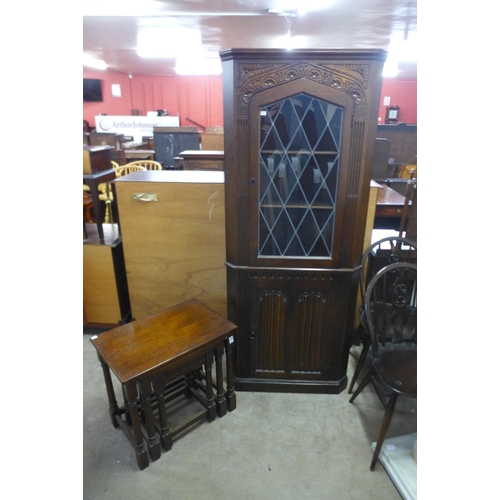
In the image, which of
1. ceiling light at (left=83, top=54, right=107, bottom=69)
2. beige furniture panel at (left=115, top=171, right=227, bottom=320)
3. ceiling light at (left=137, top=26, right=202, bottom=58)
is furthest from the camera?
ceiling light at (left=83, top=54, right=107, bottom=69)

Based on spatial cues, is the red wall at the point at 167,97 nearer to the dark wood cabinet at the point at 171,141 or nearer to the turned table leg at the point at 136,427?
the dark wood cabinet at the point at 171,141

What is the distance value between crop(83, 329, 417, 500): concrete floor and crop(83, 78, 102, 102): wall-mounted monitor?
839 cm

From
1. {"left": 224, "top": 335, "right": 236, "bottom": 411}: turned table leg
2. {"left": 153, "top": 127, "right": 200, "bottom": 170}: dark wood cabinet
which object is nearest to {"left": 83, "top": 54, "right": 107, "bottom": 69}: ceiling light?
{"left": 153, "top": 127, "right": 200, "bottom": 170}: dark wood cabinet

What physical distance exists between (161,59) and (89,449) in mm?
6485

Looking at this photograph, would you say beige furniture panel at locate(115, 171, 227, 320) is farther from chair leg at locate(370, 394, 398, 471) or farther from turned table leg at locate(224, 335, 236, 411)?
chair leg at locate(370, 394, 398, 471)

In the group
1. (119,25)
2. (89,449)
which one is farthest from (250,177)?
(119,25)

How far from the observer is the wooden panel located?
2215 mm

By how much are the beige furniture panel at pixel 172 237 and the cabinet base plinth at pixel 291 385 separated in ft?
1.75

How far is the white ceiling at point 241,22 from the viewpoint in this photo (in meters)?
2.86

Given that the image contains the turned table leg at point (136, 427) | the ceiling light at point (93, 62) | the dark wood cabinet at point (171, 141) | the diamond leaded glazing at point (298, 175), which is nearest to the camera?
the turned table leg at point (136, 427)

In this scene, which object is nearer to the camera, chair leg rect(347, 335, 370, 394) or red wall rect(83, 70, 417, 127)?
chair leg rect(347, 335, 370, 394)

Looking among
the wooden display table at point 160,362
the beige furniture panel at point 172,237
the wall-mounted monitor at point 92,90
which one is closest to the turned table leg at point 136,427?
the wooden display table at point 160,362

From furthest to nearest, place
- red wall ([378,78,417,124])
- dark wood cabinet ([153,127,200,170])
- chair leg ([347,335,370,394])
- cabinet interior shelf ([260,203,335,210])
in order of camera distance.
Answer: red wall ([378,78,417,124]) → dark wood cabinet ([153,127,200,170]) → chair leg ([347,335,370,394]) → cabinet interior shelf ([260,203,335,210])
